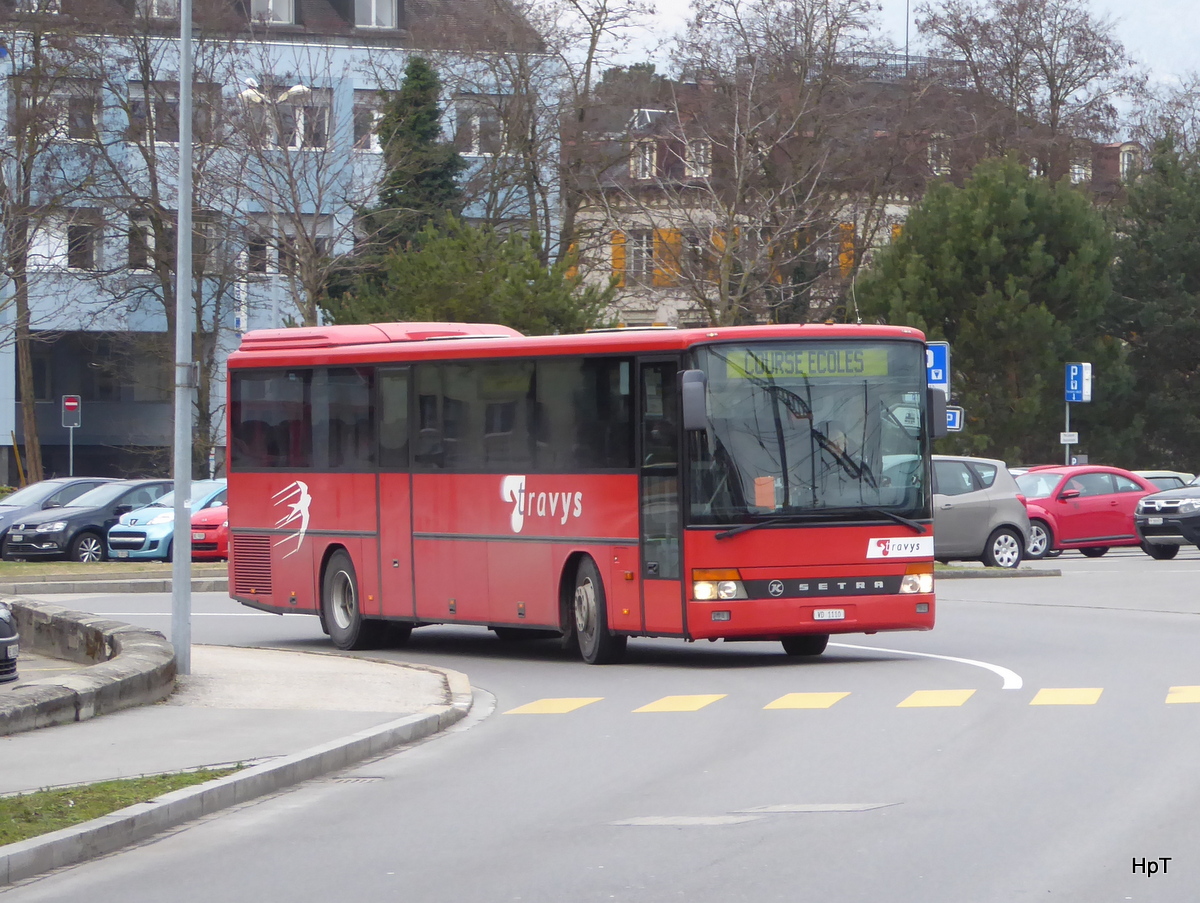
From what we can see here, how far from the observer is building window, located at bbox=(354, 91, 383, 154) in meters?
47.5

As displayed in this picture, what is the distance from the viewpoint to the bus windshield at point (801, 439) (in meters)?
16.0

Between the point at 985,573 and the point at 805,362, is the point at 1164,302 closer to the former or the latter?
the point at 985,573

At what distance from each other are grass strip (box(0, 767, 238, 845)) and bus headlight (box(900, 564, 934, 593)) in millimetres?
7752

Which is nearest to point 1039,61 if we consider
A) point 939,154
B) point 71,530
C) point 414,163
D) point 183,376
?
point 939,154

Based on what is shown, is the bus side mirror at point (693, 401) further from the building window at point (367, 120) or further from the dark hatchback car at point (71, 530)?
the building window at point (367, 120)

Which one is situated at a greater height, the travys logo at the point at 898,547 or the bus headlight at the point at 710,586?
the travys logo at the point at 898,547

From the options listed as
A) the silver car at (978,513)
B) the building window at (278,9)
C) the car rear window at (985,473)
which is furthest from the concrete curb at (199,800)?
the building window at (278,9)

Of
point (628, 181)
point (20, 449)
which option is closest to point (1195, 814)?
point (628, 181)

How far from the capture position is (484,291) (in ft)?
120

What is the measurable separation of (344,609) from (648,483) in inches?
185

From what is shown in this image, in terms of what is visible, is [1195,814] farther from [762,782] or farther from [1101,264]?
[1101,264]

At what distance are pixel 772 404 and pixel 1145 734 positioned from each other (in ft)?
17.2

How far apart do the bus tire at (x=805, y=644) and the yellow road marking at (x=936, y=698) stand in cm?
334

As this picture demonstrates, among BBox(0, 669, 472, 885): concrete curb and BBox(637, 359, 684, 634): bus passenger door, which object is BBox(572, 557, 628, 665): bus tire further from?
BBox(0, 669, 472, 885): concrete curb
